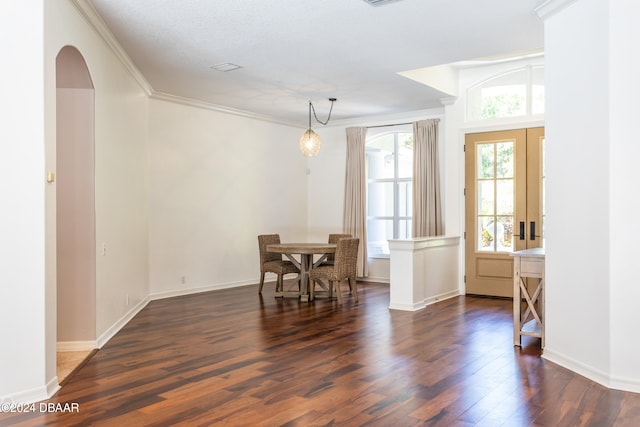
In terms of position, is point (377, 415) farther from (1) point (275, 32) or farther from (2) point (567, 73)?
(1) point (275, 32)

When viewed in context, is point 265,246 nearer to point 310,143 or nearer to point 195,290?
point 195,290

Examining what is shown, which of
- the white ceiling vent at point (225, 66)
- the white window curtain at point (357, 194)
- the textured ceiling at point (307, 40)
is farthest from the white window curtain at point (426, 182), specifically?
the white ceiling vent at point (225, 66)

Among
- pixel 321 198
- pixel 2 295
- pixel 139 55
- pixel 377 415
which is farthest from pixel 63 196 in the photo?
pixel 321 198

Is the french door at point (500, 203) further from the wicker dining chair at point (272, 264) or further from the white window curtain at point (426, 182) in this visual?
the wicker dining chair at point (272, 264)

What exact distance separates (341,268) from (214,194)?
2471 millimetres

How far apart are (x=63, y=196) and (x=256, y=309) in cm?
272

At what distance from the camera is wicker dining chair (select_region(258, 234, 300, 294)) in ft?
23.7

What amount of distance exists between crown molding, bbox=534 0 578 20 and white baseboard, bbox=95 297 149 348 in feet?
15.4

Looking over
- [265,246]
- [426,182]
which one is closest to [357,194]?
[426,182]

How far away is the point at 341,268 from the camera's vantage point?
6625 mm

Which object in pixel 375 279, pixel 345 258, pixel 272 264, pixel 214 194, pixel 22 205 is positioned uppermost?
pixel 214 194

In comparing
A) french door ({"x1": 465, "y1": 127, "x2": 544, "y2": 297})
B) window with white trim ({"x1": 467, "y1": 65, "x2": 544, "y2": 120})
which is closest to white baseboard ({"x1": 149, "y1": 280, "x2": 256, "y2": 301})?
french door ({"x1": 465, "y1": 127, "x2": 544, "y2": 297})

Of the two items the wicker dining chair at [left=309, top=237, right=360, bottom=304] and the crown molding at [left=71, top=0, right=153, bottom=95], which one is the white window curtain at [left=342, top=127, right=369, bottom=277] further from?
the crown molding at [left=71, top=0, right=153, bottom=95]

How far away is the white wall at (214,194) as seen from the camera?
7098 mm
